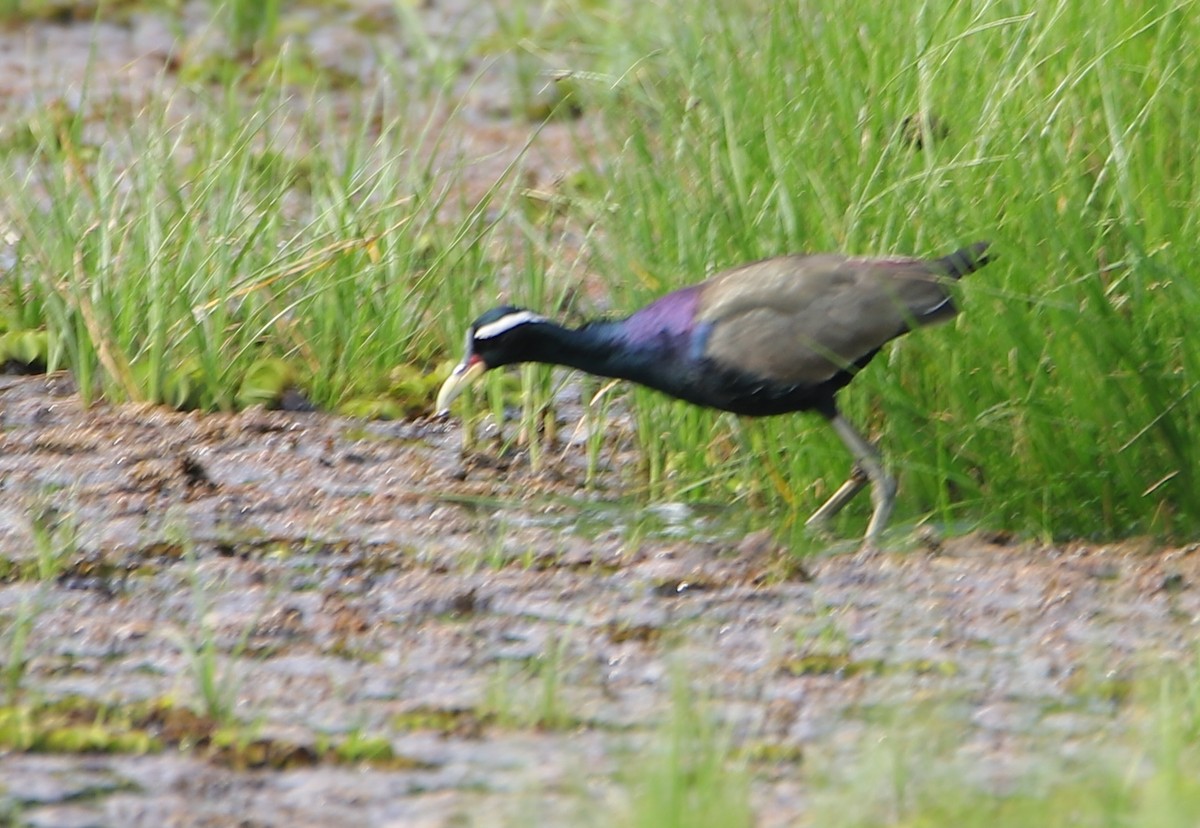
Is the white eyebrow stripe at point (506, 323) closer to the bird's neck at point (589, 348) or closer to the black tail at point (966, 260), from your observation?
the bird's neck at point (589, 348)

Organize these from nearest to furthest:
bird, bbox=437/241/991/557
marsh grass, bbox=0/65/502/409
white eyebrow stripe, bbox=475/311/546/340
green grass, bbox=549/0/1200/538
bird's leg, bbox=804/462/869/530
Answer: green grass, bbox=549/0/1200/538 < bird, bbox=437/241/991/557 < bird's leg, bbox=804/462/869/530 < white eyebrow stripe, bbox=475/311/546/340 < marsh grass, bbox=0/65/502/409

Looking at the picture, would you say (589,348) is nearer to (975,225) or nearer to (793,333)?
(793,333)

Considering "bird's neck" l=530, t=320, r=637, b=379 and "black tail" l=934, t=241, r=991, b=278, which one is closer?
"black tail" l=934, t=241, r=991, b=278

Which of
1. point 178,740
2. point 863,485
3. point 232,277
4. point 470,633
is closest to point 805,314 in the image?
point 863,485

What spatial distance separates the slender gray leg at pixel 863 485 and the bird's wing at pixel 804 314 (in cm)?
17

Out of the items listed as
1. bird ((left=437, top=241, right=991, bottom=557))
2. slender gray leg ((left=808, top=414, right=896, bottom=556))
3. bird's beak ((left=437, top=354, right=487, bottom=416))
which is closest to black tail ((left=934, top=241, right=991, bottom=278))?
bird ((left=437, top=241, right=991, bottom=557))

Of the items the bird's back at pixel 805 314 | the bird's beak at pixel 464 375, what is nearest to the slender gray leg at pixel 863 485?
the bird's back at pixel 805 314

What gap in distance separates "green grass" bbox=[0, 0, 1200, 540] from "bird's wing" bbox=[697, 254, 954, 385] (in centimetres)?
17

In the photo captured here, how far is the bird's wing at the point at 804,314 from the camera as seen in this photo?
5.12 meters

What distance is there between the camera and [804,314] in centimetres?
518

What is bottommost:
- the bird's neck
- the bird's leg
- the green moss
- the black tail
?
the green moss

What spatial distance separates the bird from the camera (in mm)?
5109

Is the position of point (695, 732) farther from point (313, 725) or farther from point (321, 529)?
point (321, 529)

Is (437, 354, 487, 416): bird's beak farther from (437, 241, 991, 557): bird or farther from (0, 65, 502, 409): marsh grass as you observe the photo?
(0, 65, 502, 409): marsh grass
